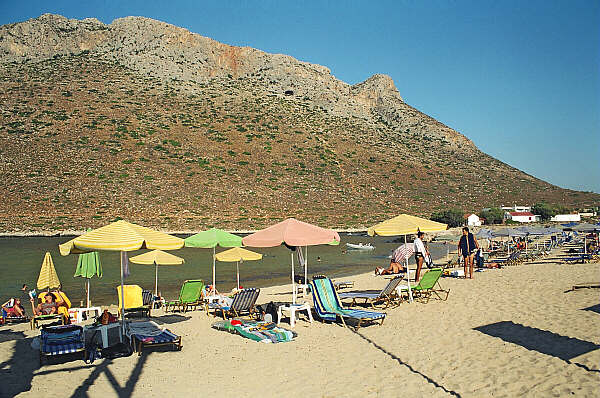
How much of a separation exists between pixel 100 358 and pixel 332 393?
365 centimetres

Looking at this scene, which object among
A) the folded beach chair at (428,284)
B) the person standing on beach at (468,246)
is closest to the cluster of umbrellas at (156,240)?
the folded beach chair at (428,284)

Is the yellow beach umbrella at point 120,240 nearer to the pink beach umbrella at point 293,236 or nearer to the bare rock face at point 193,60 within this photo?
the pink beach umbrella at point 293,236

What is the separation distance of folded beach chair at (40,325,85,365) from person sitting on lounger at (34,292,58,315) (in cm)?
265

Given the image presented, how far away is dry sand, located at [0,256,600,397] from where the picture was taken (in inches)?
214

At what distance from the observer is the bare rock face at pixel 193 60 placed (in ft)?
211

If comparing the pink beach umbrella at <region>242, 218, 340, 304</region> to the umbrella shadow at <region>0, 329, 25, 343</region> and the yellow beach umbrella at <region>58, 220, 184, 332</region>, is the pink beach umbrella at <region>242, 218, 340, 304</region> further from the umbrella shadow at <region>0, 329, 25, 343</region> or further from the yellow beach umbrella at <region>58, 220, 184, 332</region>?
the umbrella shadow at <region>0, 329, 25, 343</region>

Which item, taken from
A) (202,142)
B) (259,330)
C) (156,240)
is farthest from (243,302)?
(202,142)

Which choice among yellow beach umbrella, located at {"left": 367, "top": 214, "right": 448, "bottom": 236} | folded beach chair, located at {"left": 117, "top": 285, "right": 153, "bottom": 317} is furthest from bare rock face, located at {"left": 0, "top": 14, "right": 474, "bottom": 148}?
yellow beach umbrella, located at {"left": 367, "top": 214, "right": 448, "bottom": 236}

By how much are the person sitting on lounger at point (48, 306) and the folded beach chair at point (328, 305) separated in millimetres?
Answer: 5097

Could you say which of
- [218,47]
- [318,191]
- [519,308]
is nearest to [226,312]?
[519,308]

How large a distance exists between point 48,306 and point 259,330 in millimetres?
4296

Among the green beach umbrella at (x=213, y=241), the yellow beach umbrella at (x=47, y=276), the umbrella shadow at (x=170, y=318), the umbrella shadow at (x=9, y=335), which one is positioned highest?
the green beach umbrella at (x=213, y=241)

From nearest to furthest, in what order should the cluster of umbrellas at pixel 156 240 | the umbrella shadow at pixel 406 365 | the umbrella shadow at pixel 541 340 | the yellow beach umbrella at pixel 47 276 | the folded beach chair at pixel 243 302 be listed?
the umbrella shadow at pixel 406 365 → the umbrella shadow at pixel 541 340 → the cluster of umbrellas at pixel 156 240 → the folded beach chair at pixel 243 302 → the yellow beach umbrella at pixel 47 276

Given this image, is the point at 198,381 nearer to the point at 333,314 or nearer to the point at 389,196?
the point at 333,314
